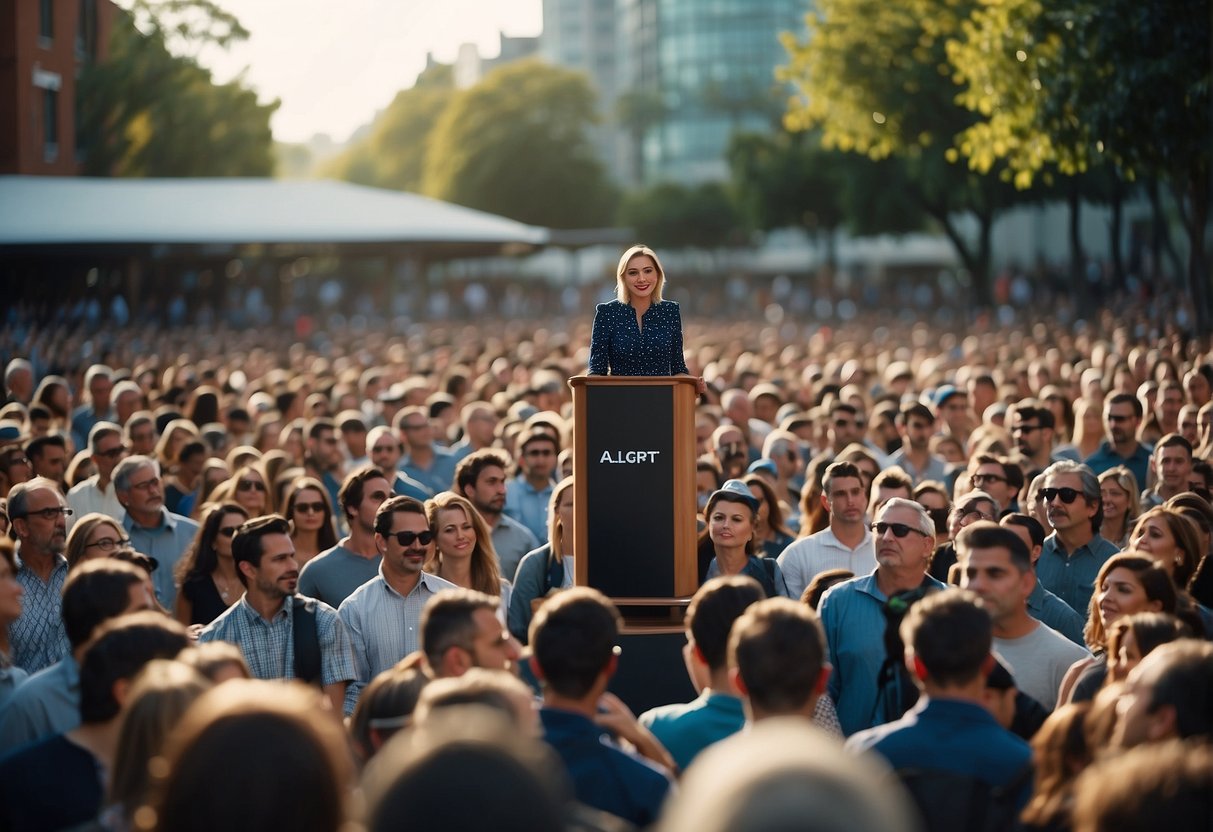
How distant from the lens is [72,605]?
6078 mm

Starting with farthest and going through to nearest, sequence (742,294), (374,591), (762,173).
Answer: (742,294)
(762,173)
(374,591)

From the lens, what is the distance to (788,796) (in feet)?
8.39

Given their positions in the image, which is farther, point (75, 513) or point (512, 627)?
point (75, 513)

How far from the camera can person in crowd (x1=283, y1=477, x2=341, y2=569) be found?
10328mm

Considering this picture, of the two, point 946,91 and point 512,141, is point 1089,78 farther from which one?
point 512,141

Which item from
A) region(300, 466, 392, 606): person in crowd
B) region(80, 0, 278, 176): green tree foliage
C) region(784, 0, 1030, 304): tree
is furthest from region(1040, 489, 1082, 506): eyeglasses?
region(80, 0, 278, 176): green tree foliage

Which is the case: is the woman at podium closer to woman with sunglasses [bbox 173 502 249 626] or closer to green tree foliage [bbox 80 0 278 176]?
woman with sunglasses [bbox 173 502 249 626]

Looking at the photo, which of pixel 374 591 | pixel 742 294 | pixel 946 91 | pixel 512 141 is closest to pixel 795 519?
pixel 374 591

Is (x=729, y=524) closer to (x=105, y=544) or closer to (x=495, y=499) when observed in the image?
(x=495, y=499)

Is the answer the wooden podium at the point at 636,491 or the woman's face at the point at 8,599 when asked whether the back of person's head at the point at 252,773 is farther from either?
the wooden podium at the point at 636,491

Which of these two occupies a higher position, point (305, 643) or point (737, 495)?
point (737, 495)

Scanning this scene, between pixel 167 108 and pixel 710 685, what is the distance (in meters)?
57.4

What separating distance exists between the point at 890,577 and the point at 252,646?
2749 millimetres

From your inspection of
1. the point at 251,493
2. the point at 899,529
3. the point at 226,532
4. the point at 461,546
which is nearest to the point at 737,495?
the point at 899,529
